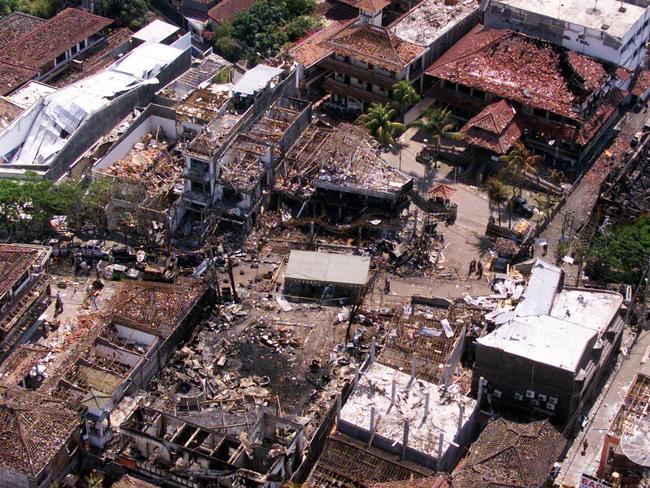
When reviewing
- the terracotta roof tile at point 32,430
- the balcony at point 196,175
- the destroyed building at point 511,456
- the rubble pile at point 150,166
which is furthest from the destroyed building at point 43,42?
the destroyed building at point 511,456

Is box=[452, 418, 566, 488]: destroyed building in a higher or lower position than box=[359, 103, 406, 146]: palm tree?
lower

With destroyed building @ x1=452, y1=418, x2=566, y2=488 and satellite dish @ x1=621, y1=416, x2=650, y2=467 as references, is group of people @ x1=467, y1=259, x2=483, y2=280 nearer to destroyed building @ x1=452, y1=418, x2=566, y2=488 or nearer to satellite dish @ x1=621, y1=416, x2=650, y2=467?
destroyed building @ x1=452, y1=418, x2=566, y2=488

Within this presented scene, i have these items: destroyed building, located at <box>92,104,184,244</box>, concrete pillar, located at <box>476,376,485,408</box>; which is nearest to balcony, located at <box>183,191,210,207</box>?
destroyed building, located at <box>92,104,184,244</box>

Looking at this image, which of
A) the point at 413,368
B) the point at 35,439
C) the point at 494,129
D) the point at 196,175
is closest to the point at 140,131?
the point at 196,175

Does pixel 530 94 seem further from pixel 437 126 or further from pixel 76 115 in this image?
pixel 76 115

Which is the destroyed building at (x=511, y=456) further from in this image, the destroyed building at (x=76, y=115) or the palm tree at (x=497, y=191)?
the destroyed building at (x=76, y=115)

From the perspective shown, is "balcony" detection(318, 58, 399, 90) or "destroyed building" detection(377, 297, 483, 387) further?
"balcony" detection(318, 58, 399, 90)

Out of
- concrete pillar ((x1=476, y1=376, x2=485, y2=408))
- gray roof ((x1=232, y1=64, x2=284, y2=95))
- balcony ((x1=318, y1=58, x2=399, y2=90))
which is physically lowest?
concrete pillar ((x1=476, y1=376, x2=485, y2=408))

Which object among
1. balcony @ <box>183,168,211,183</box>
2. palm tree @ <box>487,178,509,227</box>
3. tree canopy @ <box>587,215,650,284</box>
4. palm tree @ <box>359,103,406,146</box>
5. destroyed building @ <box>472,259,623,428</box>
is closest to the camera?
destroyed building @ <box>472,259,623,428</box>
